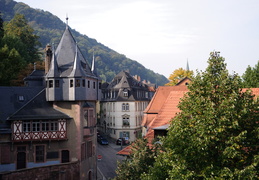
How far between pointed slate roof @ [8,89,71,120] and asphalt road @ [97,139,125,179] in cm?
947

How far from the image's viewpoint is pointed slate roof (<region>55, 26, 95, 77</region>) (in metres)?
34.3

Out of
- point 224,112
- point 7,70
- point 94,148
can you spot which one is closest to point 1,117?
point 94,148

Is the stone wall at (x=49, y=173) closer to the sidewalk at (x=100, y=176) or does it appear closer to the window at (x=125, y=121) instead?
the sidewalk at (x=100, y=176)

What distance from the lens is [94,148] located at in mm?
37625

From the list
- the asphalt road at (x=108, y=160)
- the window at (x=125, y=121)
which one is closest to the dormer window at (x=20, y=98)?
the asphalt road at (x=108, y=160)

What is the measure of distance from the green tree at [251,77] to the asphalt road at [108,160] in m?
21.1

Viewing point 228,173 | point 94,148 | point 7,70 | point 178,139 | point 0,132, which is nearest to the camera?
point 228,173

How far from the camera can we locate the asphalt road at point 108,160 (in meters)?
38.5

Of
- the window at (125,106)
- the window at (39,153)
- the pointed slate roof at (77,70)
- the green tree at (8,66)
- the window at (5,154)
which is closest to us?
the window at (5,154)

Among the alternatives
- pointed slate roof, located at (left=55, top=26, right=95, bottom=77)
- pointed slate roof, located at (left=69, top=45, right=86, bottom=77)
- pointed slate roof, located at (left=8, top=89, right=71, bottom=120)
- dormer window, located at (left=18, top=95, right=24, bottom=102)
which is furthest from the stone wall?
pointed slate roof, located at (left=55, top=26, right=95, bottom=77)

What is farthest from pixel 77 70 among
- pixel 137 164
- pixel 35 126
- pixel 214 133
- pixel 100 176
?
pixel 214 133

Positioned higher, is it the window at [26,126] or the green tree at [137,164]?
the window at [26,126]

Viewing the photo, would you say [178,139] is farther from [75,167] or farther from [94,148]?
[94,148]

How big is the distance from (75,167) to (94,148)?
487cm
